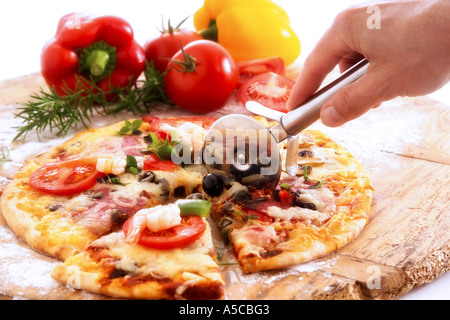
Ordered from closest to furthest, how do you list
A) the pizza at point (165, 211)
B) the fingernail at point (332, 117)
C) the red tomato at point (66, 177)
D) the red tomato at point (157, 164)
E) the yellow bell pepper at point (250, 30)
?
the pizza at point (165, 211)
the fingernail at point (332, 117)
the red tomato at point (66, 177)
the red tomato at point (157, 164)
the yellow bell pepper at point (250, 30)

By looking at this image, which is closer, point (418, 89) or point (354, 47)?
point (418, 89)

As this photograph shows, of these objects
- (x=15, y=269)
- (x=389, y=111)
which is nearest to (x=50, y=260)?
(x=15, y=269)

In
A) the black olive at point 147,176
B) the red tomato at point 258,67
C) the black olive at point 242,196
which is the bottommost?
the black olive at point 242,196

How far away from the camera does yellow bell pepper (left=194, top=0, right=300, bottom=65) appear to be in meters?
6.35

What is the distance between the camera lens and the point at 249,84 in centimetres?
568

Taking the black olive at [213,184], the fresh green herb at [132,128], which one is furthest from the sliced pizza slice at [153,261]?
the fresh green herb at [132,128]

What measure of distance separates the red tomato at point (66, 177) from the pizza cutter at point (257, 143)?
32.4 inches

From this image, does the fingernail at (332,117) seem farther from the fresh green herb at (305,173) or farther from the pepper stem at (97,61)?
the pepper stem at (97,61)

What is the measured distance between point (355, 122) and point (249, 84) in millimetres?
1084

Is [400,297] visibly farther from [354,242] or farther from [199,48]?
[199,48]

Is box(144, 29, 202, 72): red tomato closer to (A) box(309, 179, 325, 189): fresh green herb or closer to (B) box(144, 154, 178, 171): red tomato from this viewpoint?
(B) box(144, 154, 178, 171): red tomato

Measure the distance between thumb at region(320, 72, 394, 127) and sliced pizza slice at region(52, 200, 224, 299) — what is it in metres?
0.95

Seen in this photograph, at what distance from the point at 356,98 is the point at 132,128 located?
212cm

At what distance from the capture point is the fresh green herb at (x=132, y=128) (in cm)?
480
